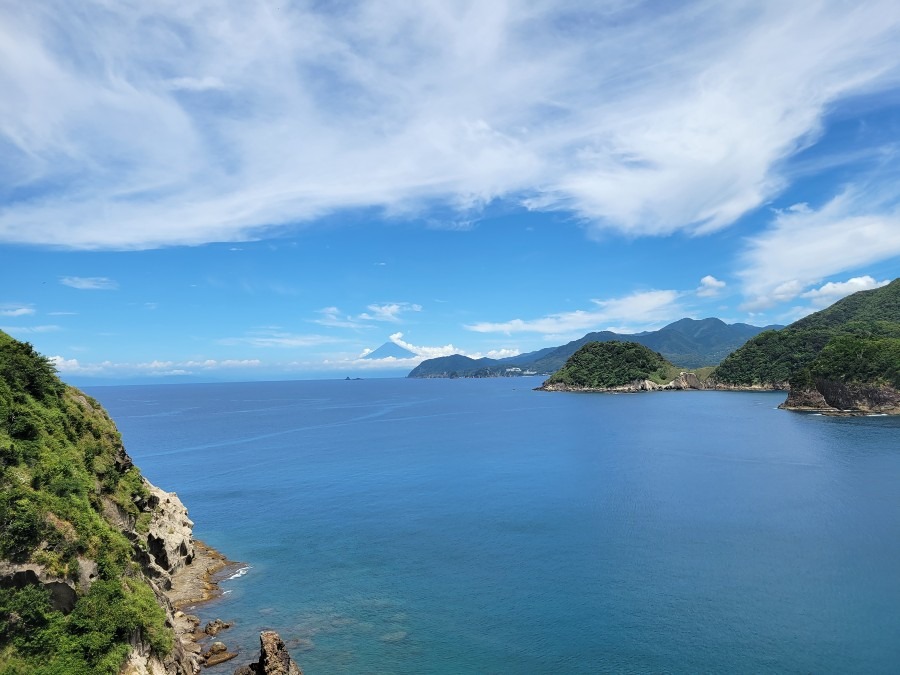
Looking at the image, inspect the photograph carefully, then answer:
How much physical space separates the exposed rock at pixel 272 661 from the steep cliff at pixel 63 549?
457cm

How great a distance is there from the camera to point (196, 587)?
152 ft

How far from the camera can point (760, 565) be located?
46.9 metres

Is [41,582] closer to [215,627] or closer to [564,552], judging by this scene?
[215,627]

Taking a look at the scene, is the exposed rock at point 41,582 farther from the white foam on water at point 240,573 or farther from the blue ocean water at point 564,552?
the white foam on water at point 240,573

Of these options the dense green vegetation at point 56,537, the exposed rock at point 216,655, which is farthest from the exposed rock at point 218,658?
the dense green vegetation at point 56,537

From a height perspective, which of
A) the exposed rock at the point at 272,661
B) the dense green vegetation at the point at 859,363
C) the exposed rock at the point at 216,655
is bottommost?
the exposed rock at the point at 216,655

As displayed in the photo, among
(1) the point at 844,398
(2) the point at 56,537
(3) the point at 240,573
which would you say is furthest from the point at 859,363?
(2) the point at 56,537

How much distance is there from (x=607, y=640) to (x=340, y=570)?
83.5ft

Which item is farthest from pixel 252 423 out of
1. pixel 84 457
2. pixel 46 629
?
pixel 46 629

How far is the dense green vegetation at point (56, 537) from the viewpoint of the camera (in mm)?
23688

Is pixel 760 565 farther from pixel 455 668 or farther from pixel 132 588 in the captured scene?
pixel 132 588

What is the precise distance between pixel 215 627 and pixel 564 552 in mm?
31944

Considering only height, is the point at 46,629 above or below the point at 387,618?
above

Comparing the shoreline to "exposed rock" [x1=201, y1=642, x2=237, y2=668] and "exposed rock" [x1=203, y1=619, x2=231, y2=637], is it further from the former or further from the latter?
"exposed rock" [x1=201, y1=642, x2=237, y2=668]
